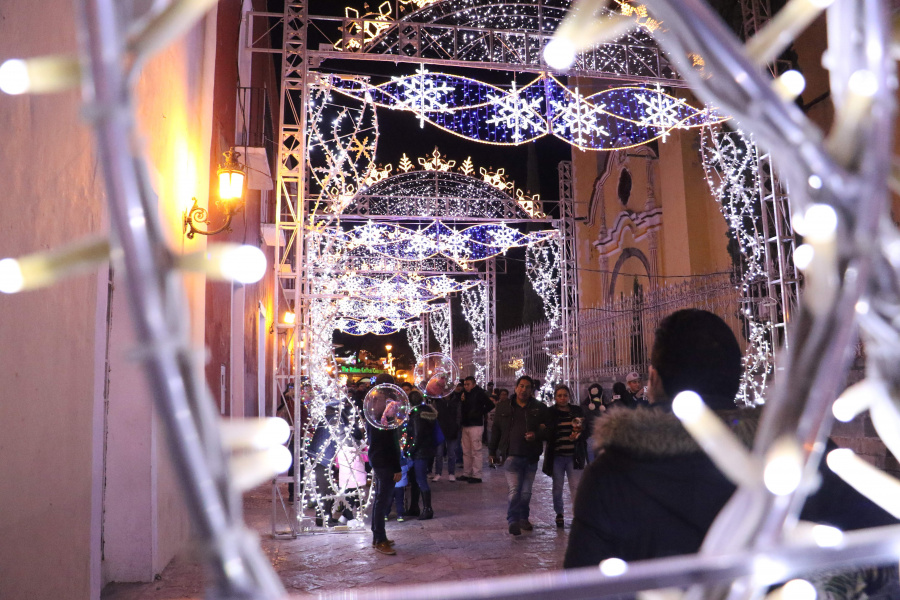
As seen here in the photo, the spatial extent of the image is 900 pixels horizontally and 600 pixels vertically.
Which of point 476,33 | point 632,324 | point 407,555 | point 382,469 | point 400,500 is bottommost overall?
point 407,555

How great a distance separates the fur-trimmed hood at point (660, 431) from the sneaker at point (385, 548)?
6156 mm

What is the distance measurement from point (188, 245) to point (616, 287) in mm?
19993

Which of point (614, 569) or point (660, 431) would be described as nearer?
point (614, 569)

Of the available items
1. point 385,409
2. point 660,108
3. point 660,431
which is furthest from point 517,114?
point 660,431

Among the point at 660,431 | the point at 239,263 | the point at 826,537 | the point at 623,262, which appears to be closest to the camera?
the point at 239,263

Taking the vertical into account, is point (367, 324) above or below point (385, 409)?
above

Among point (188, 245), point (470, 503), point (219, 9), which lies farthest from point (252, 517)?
point (219, 9)

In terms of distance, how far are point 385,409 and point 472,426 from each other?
21.0ft

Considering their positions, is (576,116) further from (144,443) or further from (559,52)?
(559,52)

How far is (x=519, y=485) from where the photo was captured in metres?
8.84

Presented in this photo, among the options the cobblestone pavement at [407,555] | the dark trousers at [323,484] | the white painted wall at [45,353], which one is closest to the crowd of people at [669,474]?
the white painted wall at [45,353]

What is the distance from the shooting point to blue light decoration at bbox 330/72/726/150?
1055 cm

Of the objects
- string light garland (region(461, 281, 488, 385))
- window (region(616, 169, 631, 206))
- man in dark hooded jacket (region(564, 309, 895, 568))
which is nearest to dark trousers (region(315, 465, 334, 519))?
man in dark hooded jacket (region(564, 309, 895, 568))

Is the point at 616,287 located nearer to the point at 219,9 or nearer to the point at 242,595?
the point at 219,9
